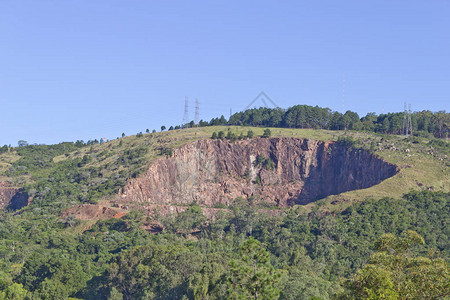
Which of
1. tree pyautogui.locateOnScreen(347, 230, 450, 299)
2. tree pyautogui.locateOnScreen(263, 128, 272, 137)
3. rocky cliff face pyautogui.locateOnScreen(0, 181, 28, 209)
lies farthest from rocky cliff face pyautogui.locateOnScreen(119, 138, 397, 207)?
tree pyautogui.locateOnScreen(347, 230, 450, 299)

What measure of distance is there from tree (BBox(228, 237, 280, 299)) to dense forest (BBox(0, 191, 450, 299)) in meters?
0.09

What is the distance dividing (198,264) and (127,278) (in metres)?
12.5

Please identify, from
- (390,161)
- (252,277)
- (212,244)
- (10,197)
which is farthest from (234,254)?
(10,197)

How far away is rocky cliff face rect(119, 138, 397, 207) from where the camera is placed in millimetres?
181000

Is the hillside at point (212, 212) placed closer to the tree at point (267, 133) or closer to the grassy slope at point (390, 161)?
the grassy slope at point (390, 161)

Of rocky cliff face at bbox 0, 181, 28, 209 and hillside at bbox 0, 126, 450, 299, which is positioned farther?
rocky cliff face at bbox 0, 181, 28, 209

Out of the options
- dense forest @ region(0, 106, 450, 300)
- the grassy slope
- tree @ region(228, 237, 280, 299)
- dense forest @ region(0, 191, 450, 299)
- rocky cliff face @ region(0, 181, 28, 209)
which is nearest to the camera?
tree @ region(228, 237, 280, 299)

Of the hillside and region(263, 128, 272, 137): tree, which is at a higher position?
region(263, 128, 272, 137): tree

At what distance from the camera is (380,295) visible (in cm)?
4847

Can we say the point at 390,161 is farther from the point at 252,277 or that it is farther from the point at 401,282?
the point at 401,282

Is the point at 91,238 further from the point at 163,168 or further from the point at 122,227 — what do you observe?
the point at 163,168

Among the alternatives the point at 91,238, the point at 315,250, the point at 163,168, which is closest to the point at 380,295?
the point at 315,250

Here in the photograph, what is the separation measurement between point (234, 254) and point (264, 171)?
266 feet

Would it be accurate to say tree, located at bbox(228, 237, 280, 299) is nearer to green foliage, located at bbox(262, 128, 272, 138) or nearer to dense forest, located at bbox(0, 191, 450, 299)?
dense forest, located at bbox(0, 191, 450, 299)
